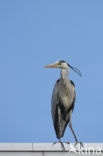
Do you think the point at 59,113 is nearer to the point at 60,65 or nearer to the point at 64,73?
the point at 64,73

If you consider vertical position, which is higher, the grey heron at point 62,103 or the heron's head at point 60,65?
the heron's head at point 60,65

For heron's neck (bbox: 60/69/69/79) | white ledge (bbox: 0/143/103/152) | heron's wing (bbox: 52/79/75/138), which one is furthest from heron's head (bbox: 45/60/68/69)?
white ledge (bbox: 0/143/103/152)

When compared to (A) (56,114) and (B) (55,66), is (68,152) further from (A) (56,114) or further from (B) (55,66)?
(B) (55,66)

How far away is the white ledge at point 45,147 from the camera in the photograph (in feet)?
23.5

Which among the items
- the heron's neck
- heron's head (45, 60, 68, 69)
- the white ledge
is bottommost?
the white ledge

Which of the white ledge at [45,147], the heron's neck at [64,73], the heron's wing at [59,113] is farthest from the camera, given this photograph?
the heron's neck at [64,73]

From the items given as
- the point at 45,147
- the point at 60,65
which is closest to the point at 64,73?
the point at 60,65

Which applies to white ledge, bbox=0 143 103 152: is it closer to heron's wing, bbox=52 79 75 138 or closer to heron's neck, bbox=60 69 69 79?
heron's wing, bbox=52 79 75 138

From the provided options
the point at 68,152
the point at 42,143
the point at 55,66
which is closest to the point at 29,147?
the point at 42,143

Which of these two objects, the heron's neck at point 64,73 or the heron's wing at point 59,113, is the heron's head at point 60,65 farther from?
the heron's wing at point 59,113

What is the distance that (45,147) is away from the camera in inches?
287

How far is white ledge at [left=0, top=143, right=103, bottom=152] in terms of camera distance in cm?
717

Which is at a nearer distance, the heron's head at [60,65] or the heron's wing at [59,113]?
the heron's wing at [59,113]

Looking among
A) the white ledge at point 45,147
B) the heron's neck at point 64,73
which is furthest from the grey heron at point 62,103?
the white ledge at point 45,147
